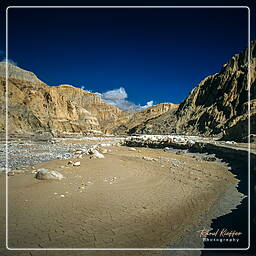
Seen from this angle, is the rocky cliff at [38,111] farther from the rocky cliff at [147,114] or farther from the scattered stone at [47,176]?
the rocky cliff at [147,114]

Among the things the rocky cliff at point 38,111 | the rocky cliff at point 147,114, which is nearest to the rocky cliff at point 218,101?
the rocky cliff at point 38,111

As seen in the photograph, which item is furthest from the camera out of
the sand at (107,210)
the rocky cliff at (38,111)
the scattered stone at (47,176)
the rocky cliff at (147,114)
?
the rocky cliff at (147,114)

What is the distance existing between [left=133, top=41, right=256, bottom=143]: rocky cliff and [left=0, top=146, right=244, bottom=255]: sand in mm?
45713

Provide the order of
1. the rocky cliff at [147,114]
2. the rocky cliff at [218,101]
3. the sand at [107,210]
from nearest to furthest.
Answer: the sand at [107,210] → the rocky cliff at [218,101] → the rocky cliff at [147,114]

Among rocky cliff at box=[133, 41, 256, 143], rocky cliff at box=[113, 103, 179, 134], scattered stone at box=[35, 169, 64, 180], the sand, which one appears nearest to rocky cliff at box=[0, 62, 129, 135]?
rocky cliff at box=[133, 41, 256, 143]

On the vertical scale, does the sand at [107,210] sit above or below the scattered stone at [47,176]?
below

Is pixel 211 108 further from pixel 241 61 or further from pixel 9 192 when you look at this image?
pixel 9 192

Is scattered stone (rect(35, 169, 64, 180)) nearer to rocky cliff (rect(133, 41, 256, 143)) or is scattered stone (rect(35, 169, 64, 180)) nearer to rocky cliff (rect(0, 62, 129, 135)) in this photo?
rocky cliff (rect(0, 62, 129, 135))

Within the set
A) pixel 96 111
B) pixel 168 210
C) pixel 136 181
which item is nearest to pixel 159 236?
pixel 168 210

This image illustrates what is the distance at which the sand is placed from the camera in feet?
15.5

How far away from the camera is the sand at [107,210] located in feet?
15.5

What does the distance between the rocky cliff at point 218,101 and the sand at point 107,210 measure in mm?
45713

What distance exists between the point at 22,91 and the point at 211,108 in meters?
60.4

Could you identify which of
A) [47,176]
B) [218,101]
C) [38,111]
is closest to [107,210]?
[47,176]
